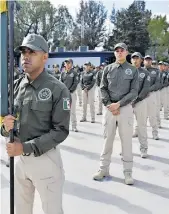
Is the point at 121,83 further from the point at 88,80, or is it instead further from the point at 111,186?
the point at 88,80

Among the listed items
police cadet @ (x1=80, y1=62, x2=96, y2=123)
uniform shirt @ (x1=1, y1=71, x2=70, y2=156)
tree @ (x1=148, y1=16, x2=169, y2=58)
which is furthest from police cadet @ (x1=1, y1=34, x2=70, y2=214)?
tree @ (x1=148, y1=16, x2=169, y2=58)

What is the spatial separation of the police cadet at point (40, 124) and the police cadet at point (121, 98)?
196 cm

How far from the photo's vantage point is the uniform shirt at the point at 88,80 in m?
9.73

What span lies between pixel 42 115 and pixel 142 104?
3862 millimetres

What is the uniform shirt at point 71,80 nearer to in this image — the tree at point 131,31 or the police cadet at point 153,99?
the police cadet at point 153,99

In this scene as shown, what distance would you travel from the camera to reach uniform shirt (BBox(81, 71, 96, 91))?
383 inches

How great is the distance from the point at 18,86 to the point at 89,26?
61146 millimetres

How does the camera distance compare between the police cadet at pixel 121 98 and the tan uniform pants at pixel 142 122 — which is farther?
the tan uniform pants at pixel 142 122

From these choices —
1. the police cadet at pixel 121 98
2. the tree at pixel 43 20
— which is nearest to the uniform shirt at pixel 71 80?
the police cadet at pixel 121 98

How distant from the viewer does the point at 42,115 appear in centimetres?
230

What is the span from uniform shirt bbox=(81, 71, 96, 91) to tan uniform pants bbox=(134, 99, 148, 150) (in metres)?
3.82

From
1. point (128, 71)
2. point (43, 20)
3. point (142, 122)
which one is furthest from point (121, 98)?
point (43, 20)

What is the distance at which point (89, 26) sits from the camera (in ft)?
203

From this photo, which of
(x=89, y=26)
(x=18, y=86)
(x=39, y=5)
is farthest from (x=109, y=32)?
(x=18, y=86)
